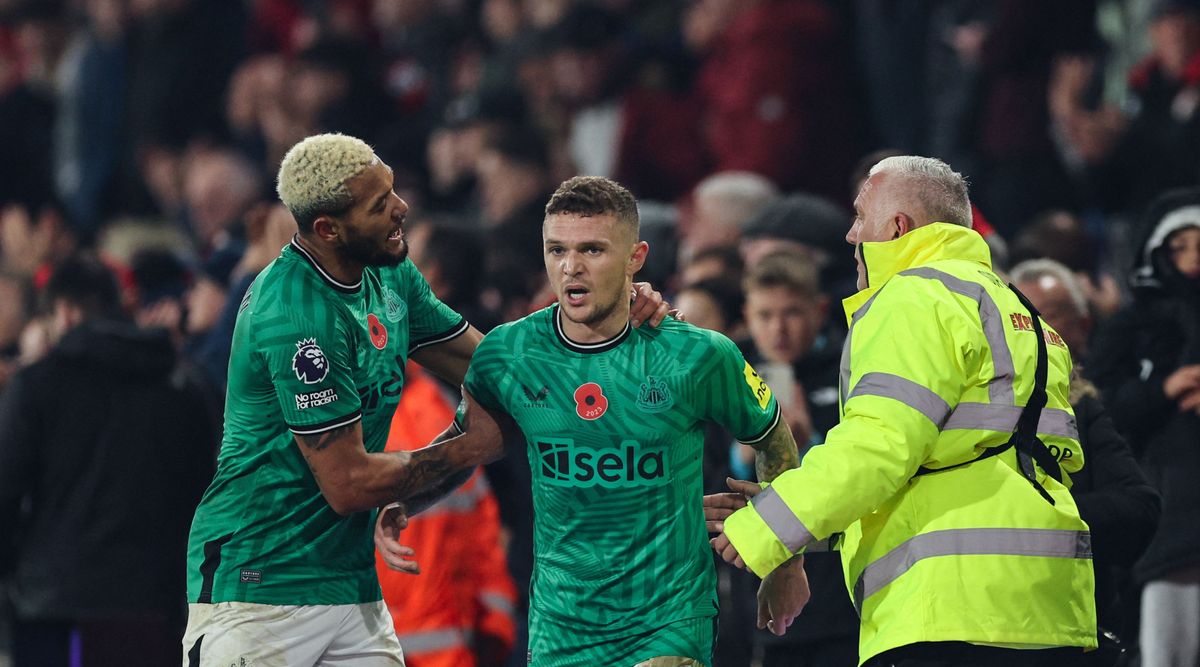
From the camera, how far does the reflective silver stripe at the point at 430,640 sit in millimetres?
7234

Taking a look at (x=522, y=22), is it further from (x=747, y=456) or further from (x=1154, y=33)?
(x=747, y=456)

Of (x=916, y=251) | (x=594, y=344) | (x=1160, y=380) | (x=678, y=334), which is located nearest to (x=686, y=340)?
(x=678, y=334)

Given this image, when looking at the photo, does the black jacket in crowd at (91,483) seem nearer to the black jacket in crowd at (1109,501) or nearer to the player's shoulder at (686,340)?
the player's shoulder at (686,340)

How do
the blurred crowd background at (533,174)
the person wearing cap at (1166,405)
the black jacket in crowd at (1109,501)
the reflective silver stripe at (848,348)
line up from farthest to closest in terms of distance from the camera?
1. the blurred crowd background at (533,174)
2. the person wearing cap at (1166,405)
3. the black jacket in crowd at (1109,501)
4. the reflective silver stripe at (848,348)

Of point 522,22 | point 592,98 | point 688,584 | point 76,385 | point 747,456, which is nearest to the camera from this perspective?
point 688,584

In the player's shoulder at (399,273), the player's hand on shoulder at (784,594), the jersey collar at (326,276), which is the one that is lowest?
the player's hand on shoulder at (784,594)

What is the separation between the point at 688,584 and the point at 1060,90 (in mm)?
5917

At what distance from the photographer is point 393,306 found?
5.63 metres

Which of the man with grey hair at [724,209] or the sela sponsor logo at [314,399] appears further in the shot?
the man with grey hair at [724,209]

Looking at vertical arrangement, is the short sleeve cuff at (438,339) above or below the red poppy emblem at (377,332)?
above

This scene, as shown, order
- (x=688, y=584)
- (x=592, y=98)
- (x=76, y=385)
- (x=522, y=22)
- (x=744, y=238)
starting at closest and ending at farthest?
(x=688, y=584) < (x=76, y=385) < (x=744, y=238) < (x=592, y=98) < (x=522, y=22)

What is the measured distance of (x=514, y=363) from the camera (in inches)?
214

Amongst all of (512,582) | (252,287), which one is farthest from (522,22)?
(252,287)

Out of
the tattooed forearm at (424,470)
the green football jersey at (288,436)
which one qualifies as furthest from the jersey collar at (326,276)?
the tattooed forearm at (424,470)
